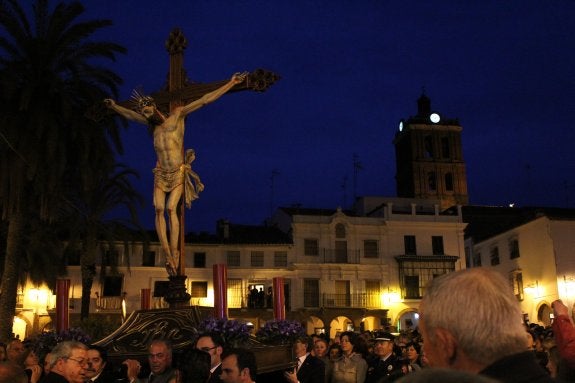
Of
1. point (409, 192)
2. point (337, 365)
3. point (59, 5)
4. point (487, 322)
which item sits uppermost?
point (409, 192)

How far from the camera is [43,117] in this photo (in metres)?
15.5

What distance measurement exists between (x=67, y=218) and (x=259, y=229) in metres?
25.5

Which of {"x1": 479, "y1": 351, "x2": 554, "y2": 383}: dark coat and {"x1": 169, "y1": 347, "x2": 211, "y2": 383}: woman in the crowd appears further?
{"x1": 169, "y1": 347, "x2": 211, "y2": 383}: woman in the crowd

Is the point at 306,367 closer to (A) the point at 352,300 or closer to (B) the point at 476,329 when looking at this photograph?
(B) the point at 476,329

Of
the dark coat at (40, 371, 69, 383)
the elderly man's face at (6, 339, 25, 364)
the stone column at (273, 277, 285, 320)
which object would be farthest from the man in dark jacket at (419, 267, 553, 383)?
the elderly man's face at (6, 339, 25, 364)

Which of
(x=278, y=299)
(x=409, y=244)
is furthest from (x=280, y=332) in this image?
(x=409, y=244)

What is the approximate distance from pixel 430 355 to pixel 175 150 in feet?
21.9

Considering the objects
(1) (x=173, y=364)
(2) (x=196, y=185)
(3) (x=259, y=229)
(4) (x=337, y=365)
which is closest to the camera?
(1) (x=173, y=364)

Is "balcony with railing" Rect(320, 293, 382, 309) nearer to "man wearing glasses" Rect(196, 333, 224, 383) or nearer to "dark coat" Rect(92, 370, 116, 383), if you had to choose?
"dark coat" Rect(92, 370, 116, 383)

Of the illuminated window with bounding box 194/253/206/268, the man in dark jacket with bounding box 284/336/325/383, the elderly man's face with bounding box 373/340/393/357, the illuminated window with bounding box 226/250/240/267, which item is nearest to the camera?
the man in dark jacket with bounding box 284/336/325/383

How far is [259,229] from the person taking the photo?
47.2 meters

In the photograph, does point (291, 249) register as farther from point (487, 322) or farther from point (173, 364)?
point (487, 322)

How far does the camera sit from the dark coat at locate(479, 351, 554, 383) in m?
1.96

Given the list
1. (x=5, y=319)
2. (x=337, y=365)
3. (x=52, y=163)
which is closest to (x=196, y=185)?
(x=337, y=365)
